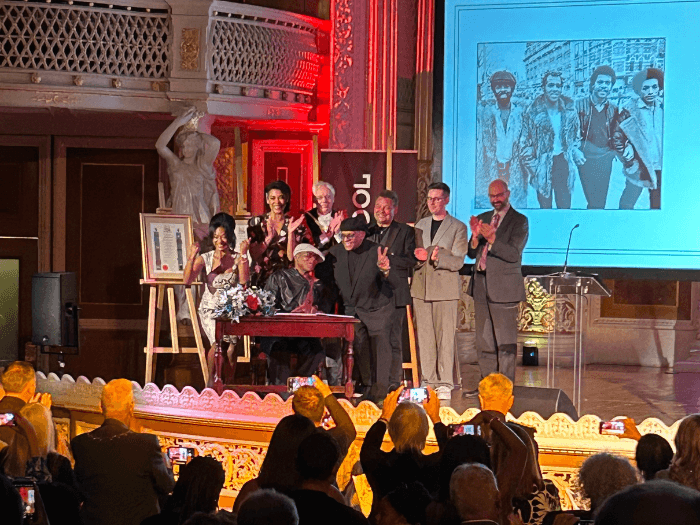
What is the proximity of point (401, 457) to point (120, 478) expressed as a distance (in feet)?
3.09

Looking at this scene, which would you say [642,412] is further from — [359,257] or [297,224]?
[297,224]

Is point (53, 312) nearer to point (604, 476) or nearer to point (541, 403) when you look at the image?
point (541, 403)

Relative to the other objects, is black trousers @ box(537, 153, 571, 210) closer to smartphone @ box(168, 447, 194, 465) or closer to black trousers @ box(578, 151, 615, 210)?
black trousers @ box(578, 151, 615, 210)

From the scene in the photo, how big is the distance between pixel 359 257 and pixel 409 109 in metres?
3.59

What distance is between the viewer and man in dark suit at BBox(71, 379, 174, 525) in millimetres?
3906

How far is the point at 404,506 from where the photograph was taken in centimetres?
344

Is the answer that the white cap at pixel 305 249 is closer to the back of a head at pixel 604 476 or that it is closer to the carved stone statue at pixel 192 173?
the carved stone statue at pixel 192 173

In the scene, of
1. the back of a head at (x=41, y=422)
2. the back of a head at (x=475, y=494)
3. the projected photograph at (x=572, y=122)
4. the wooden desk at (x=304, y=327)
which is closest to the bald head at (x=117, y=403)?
the back of a head at (x=41, y=422)

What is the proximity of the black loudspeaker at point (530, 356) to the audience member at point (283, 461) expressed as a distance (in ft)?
22.2

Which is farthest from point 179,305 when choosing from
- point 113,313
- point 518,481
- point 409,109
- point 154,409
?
point 518,481

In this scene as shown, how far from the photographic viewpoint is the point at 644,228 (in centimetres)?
890

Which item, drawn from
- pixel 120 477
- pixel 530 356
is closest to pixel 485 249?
pixel 530 356

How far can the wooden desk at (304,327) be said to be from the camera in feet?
22.9

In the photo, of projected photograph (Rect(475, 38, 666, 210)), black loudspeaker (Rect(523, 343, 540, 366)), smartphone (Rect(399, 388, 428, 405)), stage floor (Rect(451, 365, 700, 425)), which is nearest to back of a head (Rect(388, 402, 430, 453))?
smartphone (Rect(399, 388, 428, 405))
